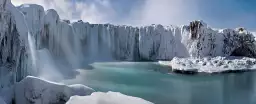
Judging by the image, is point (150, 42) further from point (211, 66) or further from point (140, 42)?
point (211, 66)

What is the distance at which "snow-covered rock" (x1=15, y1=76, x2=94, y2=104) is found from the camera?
961cm

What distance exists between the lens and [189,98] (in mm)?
14500

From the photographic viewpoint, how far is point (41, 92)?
967cm

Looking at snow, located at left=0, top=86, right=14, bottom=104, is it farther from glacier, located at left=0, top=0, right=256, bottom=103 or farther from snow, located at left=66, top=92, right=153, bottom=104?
glacier, located at left=0, top=0, right=256, bottom=103

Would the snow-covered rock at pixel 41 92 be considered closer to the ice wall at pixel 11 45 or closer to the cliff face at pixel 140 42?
the ice wall at pixel 11 45

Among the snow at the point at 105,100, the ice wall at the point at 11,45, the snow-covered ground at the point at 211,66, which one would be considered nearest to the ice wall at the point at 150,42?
the snow-covered ground at the point at 211,66

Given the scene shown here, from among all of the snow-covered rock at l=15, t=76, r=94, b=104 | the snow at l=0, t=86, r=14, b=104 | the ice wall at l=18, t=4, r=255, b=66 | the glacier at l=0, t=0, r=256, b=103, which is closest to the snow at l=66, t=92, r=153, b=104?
the snow-covered rock at l=15, t=76, r=94, b=104

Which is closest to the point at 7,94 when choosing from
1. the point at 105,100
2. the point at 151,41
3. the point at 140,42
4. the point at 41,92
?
the point at 41,92

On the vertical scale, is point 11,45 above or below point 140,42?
below

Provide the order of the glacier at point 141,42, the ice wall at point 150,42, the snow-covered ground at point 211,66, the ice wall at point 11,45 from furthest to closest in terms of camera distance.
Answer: the ice wall at point 150,42
the glacier at point 141,42
the snow-covered ground at point 211,66
the ice wall at point 11,45

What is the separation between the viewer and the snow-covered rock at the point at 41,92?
9.61 m

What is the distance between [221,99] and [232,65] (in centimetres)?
1700

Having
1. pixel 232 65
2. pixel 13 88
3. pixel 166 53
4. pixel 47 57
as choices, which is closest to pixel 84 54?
pixel 166 53

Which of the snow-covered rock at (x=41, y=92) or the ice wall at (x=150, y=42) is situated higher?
the ice wall at (x=150, y=42)
